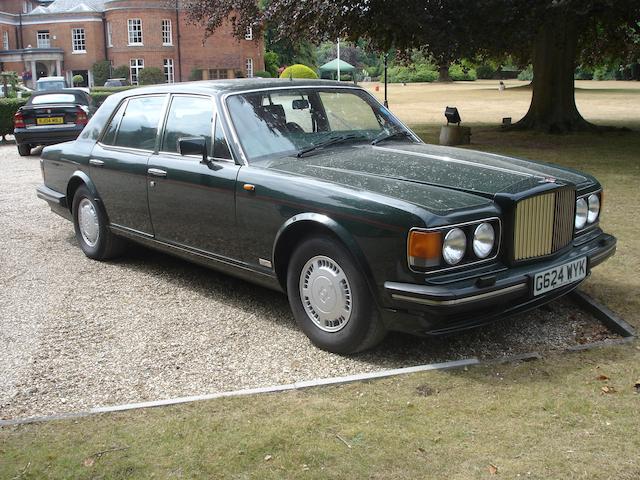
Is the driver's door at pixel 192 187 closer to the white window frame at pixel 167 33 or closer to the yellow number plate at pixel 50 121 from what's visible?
the yellow number plate at pixel 50 121

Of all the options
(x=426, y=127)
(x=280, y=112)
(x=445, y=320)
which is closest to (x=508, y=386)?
(x=445, y=320)

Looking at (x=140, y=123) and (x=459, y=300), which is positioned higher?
(x=140, y=123)

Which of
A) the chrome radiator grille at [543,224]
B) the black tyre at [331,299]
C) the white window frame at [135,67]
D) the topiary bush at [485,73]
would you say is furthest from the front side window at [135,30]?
the chrome radiator grille at [543,224]

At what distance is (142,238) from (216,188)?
1331mm

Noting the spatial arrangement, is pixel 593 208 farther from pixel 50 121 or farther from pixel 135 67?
pixel 135 67

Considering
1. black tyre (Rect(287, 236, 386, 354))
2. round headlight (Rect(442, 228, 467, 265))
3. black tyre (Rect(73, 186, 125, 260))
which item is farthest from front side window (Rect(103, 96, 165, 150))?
round headlight (Rect(442, 228, 467, 265))

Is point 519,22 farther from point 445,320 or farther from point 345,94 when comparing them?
point 445,320

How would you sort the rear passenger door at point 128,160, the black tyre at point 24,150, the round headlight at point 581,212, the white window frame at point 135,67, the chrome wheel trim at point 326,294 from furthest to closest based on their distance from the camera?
→ the white window frame at point 135,67
the black tyre at point 24,150
the rear passenger door at point 128,160
the round headlight at point 581,212
the chrome wheel trim at point 326,294

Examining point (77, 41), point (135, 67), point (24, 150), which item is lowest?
point (24, 150)

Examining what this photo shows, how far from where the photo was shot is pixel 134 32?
2534 inches

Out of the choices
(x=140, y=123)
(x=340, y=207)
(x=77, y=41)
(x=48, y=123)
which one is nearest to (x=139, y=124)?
(x=140, y=123)

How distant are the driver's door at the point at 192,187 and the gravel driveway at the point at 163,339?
1.88 feet

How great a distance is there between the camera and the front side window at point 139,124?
633 cm

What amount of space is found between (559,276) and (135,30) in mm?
65089
